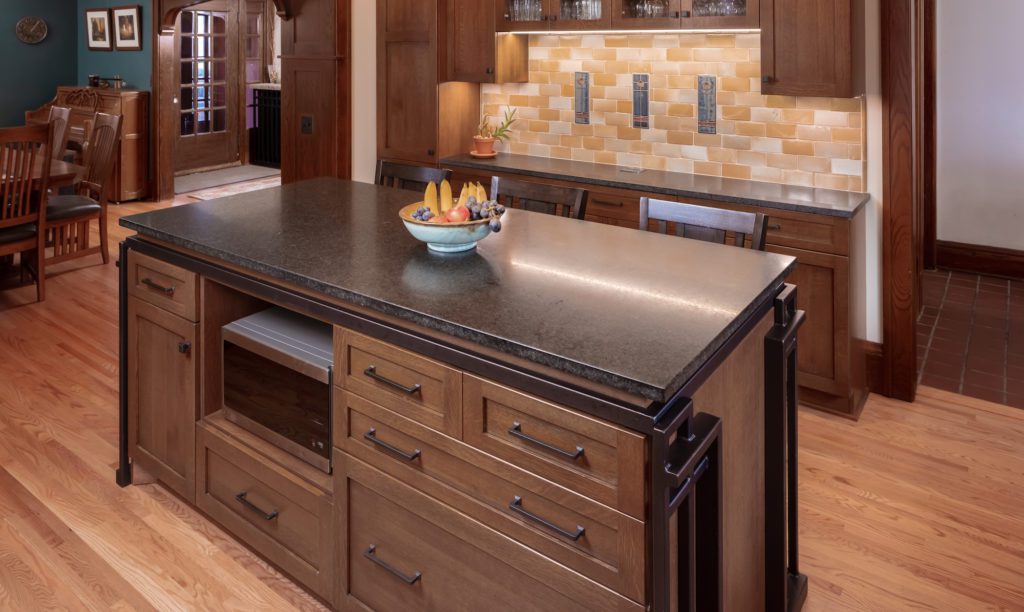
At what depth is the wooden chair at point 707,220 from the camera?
2.32m

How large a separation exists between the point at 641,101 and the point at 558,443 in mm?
3252

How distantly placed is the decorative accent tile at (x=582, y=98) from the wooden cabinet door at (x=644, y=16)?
0.54 metres

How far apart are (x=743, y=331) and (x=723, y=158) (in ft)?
8.43

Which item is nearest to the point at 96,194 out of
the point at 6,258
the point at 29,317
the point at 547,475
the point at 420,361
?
the point at 6,258

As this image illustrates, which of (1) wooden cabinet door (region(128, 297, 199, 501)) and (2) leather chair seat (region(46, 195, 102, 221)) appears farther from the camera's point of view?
(2) leather chair seat (region(46, 195, 102, 221))

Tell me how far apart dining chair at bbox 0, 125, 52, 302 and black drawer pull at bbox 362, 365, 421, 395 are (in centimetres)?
386

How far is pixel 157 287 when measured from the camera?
251cm

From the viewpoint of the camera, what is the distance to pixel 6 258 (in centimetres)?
548

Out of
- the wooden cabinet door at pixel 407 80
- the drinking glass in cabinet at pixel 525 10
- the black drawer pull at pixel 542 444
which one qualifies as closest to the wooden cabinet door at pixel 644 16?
the drinking glass in cabinet at pixel 525 10

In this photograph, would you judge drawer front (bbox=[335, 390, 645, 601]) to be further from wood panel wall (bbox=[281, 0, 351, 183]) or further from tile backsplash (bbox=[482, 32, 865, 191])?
wood panel wall (bbox=[281, 0, 351, 183])

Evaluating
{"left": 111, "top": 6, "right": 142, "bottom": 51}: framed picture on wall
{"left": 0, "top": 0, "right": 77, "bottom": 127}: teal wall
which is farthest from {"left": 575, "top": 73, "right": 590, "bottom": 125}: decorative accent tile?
{"left": 0, "top": 0, "right": 77, "bottom": 127}: teal wall

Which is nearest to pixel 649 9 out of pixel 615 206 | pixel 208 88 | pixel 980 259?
pixel 615 206

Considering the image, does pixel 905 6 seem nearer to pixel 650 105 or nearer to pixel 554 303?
pixel 650 105

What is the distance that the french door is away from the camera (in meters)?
9.89
